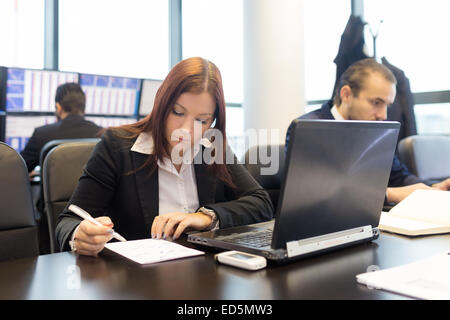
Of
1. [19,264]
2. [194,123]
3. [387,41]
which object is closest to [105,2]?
[387,41]

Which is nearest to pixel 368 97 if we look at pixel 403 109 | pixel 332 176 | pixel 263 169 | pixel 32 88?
pixel 263 169

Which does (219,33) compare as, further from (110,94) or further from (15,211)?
(15,211)

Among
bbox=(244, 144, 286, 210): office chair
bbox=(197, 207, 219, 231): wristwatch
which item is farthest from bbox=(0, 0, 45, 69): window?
bbox=(197, 207, 219, 231): wristwatch

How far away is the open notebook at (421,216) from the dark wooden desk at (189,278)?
253mm

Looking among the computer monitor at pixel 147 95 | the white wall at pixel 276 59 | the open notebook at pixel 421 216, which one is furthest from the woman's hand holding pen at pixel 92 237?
the computer monitor at pixel 147 95

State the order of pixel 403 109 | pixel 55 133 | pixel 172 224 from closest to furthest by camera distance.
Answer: pixel 172 224
pixel 55 133
pixel 403 109

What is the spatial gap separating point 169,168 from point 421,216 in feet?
2.55

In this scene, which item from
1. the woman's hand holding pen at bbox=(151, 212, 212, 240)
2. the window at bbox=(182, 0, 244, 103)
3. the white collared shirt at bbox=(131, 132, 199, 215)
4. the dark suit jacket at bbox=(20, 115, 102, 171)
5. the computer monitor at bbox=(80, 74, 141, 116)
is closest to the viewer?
the woman's hand holding pen at bbox=(151, 212, 212, 240)

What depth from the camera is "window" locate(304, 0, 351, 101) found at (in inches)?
177

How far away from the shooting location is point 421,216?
4.35 ft

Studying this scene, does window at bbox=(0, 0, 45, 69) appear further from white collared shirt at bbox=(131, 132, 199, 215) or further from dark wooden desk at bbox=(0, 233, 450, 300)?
dark wooden desk at bbox=(0, 233, 450, 300)

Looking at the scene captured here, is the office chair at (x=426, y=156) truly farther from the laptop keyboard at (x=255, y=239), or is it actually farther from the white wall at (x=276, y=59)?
the laptop keyboard at (x=255, y=239)

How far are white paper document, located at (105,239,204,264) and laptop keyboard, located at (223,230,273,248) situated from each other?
0.08 meters

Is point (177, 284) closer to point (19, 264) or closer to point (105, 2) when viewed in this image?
point (19, 264)
